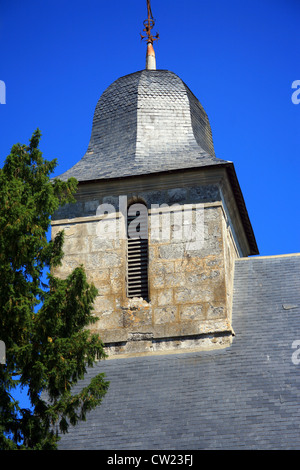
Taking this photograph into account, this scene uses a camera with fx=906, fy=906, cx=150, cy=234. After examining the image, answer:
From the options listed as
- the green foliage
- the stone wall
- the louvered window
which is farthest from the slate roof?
the green foliage

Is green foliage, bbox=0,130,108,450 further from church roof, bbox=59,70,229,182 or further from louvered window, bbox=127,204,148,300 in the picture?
church roof, bbox=59,70,229,182

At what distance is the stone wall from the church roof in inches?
25.8

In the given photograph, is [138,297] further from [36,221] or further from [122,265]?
[36,221]

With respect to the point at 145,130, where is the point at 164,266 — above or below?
below

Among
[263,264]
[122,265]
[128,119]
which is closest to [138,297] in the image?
[122,265]

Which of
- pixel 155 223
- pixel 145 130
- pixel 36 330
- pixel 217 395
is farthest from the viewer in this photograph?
pixel 145 130

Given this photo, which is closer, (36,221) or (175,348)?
(36,221)

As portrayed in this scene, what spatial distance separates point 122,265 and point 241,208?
3.19 m

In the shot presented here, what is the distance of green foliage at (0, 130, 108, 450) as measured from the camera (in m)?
10.4

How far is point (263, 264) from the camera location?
17.4m

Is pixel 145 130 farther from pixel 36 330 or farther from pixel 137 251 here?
pixel 36 330

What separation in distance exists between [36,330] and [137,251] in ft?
20.4

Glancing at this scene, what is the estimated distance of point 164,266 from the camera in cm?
1616

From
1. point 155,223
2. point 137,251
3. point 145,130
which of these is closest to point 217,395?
point 137,251
